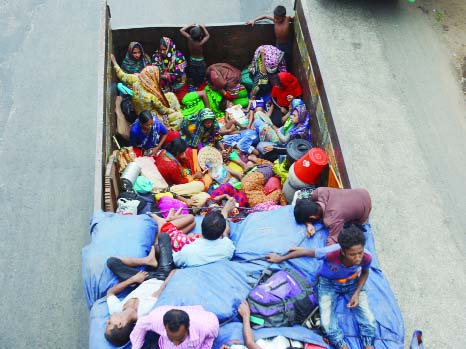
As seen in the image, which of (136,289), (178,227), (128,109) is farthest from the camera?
(128,109)

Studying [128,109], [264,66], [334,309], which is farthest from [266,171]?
[334,309]

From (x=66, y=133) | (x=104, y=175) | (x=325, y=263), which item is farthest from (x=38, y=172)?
(x=325, y=263)

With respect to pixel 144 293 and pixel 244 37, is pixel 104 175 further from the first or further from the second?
pixel 244 37

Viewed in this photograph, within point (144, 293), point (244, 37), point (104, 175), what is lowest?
point (144, 293)

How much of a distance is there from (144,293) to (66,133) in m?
3.14

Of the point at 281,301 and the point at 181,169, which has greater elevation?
the point at 181,169

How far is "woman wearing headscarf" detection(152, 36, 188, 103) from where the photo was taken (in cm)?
519

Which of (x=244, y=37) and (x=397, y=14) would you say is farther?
(x=397, y=14)

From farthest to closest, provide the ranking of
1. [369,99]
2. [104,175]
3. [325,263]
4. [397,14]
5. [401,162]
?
[397,14], [369,99], [401,162], [104,175], [325,263]

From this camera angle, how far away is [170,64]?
525 centimetres

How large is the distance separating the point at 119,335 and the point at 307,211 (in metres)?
1.45

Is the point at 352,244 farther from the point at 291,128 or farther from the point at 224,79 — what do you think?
the point at 224,79

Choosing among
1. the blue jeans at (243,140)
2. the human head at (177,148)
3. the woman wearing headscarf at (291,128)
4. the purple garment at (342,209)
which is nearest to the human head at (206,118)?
the blue jeans at (243,140)

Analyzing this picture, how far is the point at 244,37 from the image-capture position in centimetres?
538
